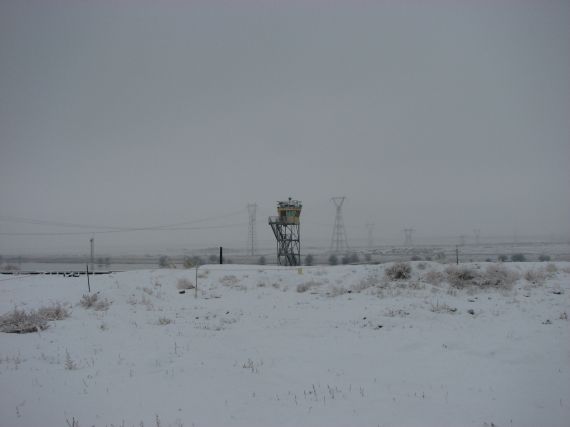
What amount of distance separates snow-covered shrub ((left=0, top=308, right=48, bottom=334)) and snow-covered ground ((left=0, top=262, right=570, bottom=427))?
383 mm

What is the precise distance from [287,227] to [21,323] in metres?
35.3

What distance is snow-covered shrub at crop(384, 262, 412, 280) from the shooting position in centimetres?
1977

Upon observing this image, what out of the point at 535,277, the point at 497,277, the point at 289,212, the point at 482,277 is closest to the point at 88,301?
the point at 482,277

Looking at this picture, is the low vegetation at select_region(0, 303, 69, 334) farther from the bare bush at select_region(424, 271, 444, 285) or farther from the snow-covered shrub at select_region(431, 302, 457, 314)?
the bare bush at select_region(424, 271, 444, 285)

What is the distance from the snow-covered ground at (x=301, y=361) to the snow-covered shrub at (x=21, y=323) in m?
0.38

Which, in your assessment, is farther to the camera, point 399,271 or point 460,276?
point 399,271

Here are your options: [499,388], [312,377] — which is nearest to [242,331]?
[312,377]

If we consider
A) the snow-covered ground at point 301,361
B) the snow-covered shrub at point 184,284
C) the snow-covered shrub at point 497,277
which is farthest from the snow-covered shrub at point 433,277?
the snow-covered shrub at point 184,284

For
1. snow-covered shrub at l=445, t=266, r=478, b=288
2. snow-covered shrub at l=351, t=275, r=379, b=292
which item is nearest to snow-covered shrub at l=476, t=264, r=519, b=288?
snow-covered shrub at l=445, t=266, r=478, b=288

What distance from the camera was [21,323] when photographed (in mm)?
11172

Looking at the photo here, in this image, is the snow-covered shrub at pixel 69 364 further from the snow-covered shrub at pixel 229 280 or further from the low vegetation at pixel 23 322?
the snow-covered shrub at pixel 229 280

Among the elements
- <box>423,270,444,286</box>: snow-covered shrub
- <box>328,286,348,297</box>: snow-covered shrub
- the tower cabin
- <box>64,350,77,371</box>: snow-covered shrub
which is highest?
the tower cabin

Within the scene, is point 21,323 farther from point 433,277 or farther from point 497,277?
point 497,277

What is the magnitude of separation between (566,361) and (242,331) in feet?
25.9
